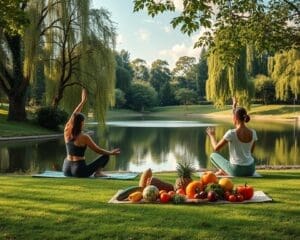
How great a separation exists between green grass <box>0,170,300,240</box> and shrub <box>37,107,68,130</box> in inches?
1038

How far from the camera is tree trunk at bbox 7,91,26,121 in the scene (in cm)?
3322

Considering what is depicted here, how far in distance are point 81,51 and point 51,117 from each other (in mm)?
5193

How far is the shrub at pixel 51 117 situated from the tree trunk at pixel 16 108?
4.34 ft

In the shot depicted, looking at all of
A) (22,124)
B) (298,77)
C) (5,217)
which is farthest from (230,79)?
(5,217)

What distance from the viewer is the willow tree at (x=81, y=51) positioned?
98.8 feet

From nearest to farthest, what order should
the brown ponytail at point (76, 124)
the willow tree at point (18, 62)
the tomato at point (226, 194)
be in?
the tomato at point (226, 194) → the brown ponytail at point (76, 124) → the willow tree at point (18, 62)

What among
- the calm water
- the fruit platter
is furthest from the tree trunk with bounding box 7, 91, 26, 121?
the fruit platter

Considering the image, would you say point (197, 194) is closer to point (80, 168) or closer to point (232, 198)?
point (232, 198)

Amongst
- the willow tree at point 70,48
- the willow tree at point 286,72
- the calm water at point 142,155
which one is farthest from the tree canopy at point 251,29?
the willow tree at point 286,72

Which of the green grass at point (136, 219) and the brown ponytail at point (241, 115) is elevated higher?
the brown ponytail at point (241, 115)

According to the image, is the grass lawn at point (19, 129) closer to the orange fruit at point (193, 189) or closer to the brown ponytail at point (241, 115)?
the brown ponytail at point (241, 115)

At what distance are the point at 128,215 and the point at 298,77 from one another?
41139 mm

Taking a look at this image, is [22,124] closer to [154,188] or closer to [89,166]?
[89,166]

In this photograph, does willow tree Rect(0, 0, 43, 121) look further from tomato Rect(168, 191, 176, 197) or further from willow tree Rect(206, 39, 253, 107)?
tomato Rect(168, 191, 176, 197)
